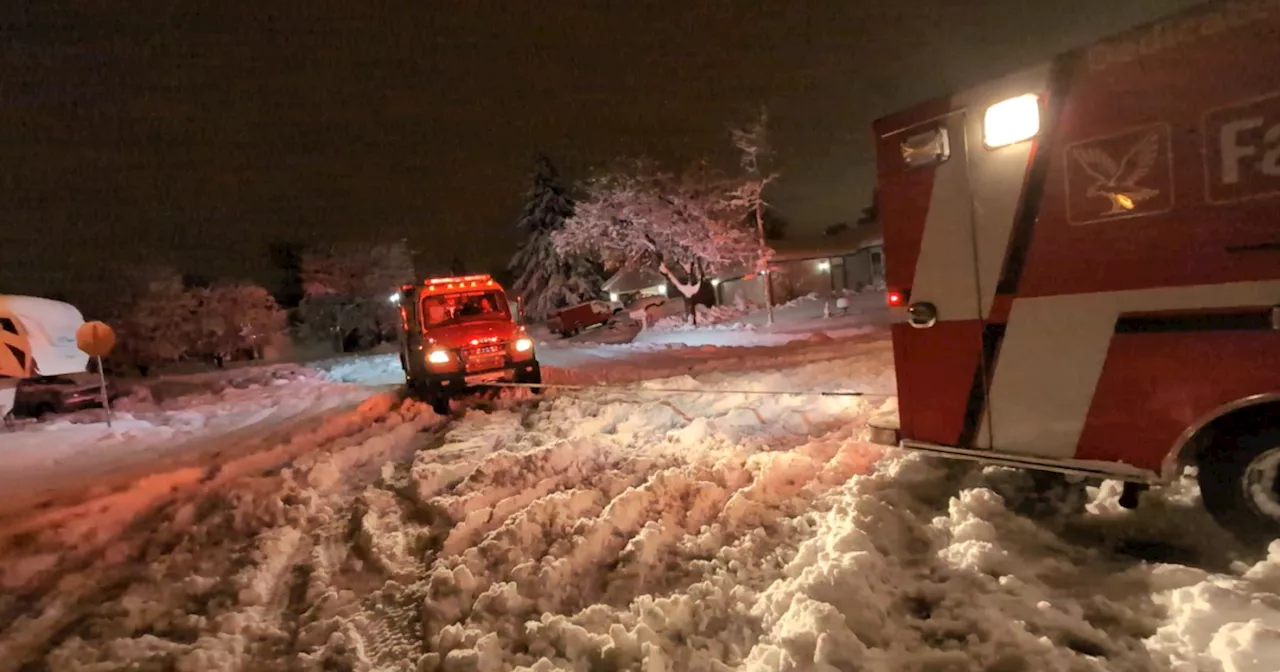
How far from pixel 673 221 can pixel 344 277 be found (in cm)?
4162

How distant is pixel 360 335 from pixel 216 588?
57.5 m

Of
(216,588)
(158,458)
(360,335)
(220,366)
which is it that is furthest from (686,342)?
(360,335)

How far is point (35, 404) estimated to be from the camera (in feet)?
65.0

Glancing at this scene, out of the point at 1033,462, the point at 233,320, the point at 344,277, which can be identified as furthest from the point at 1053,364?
the point at 344,277

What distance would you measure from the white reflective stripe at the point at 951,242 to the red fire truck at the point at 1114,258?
0.04 ft

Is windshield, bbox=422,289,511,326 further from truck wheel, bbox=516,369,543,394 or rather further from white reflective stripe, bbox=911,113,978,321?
white reflective stripe, bbox=911,113,978,321

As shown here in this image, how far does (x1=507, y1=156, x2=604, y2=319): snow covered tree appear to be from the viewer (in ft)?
159

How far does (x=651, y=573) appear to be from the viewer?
15.7 feet

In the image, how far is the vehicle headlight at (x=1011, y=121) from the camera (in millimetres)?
4242

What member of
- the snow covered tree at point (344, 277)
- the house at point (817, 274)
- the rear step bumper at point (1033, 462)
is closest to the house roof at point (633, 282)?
the house at point (817, 274)

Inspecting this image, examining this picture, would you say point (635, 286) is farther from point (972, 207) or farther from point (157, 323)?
point (972, 207)

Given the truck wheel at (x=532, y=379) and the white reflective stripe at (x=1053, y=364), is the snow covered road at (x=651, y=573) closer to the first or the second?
the white reflective stripe at (x=1053, y=364)

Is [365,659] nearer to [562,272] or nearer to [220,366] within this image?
[562,272]

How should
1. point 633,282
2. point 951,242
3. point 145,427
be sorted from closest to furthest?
point 951,242, point 145,427, point 633,282
